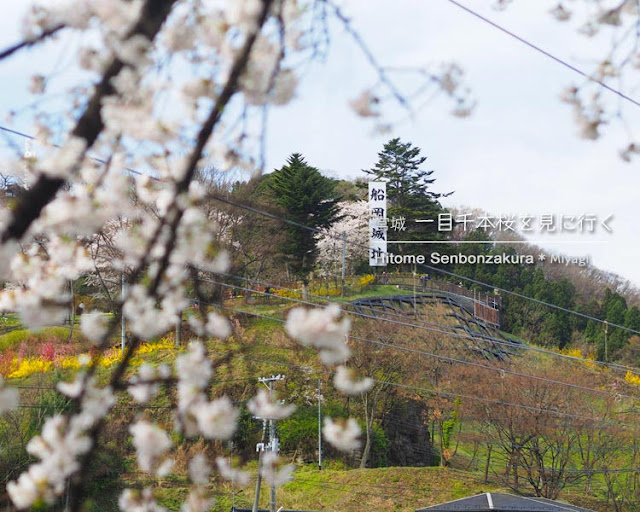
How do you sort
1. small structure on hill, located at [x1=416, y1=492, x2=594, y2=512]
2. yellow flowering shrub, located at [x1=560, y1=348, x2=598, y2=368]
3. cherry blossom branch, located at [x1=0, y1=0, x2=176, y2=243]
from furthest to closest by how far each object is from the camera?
yellow flowering shrub, located at [x1=560, y1=348, x2=598, y2=368] → small structure on hill, located at [x1=416, y1=492, x2=594, y2=512] → cherry blossom branch, located at [x1=0, y1=0, x2=176, y2=243]

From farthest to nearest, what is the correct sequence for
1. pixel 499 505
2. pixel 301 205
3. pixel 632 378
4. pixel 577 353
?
pixel 577 353
pixel 301 205
pixel 632 378
pixel 499 505

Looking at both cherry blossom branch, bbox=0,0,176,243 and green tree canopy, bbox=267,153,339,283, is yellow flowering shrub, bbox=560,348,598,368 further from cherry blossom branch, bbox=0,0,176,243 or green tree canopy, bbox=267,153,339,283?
cherry blossom branch, bbox=0,0,176,243

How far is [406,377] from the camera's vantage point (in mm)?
13555

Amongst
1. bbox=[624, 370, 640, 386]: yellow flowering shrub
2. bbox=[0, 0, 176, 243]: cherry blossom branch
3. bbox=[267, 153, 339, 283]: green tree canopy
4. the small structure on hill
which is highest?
bbox=[267, 153, 339, 283]: green tree canopy

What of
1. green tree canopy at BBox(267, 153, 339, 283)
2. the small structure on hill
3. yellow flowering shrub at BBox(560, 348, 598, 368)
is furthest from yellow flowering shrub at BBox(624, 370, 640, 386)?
green tree canopy at BBox(267, 153, 339, 283)

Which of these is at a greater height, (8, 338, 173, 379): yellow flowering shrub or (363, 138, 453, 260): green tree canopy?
(363, 138, 453, 260): green tree canopy

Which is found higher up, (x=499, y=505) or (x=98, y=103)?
(x=98, y=103)

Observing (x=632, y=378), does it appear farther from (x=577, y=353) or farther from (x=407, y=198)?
(x=407, y=198)

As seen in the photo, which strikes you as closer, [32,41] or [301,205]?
[32,41]

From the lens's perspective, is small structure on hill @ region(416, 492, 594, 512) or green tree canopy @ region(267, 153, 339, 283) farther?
green tree canopy @ region(267, 153, 339, 283)

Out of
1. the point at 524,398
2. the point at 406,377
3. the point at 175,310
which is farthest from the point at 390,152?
the point at 175,310

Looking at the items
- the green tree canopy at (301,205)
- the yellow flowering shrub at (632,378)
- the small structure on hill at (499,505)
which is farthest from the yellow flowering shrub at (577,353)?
the small structure on hill at (499,505)

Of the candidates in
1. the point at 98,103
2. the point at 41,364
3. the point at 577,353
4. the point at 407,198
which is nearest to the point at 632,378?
the point at 577,353

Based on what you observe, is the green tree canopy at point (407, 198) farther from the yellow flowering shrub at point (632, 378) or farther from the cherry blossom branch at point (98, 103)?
the cherry blossom branch at point (98, 103)
